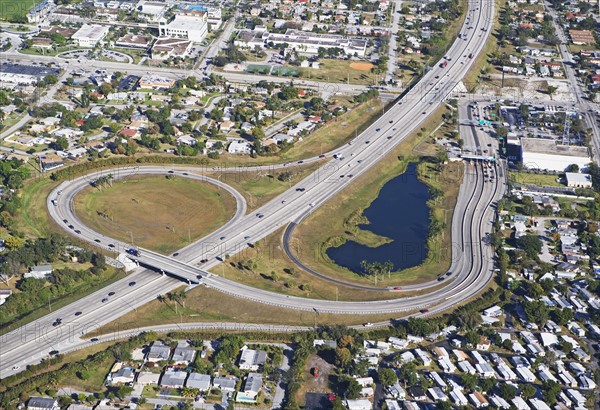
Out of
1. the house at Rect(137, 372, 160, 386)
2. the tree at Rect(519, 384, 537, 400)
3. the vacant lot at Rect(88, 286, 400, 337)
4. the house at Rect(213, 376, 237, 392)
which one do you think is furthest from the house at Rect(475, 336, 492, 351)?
the house at Rect(137, 372, 160, 386)

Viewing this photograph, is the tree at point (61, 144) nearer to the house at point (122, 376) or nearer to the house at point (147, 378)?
the house at point (122, 376)

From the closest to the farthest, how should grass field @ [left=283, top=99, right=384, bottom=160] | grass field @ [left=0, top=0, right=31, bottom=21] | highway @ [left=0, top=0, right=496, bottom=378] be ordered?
highway @ [left=0, top=0, right=496, bottom=378] → grass field @ [left=283, top=99, right=384, bottom=160] → grass field @ [left=0, top=0, right=31, bottom=21]

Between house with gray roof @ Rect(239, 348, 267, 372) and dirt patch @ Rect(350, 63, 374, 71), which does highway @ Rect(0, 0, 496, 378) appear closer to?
house with gray roof @ Rect(239, 348, 267, 372)

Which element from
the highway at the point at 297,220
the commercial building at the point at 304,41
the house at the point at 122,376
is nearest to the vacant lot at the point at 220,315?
the highway at the point at 297,220

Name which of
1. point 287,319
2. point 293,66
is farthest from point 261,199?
point 293,66

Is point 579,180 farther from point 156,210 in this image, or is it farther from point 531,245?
point 156,210
